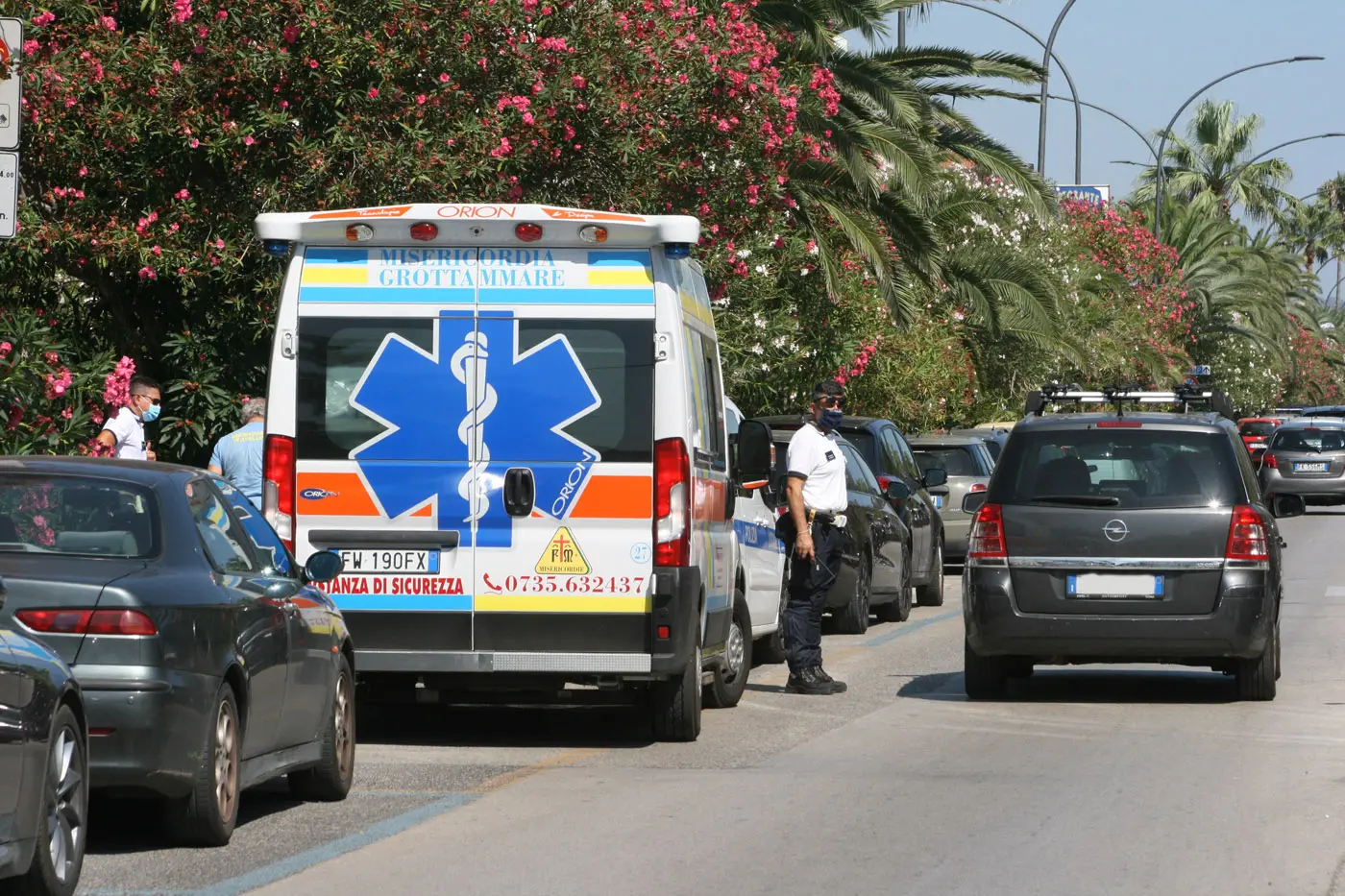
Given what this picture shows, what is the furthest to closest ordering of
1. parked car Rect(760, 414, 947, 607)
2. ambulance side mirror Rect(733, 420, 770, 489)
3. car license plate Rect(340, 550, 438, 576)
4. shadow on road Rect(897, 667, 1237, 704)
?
parked car Rect(760, 414, 947, 607)
shadow on road Rect(897, 667, 1237, 704)
ambulance side mirror Rect(733, 420, 770, 489)
car license plate Rect(340, 550, 438, 576)

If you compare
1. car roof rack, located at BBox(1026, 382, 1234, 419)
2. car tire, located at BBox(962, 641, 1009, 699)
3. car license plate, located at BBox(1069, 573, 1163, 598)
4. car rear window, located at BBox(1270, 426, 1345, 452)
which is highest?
car rear window, located at BBox(1270, 426, 1345, 452)

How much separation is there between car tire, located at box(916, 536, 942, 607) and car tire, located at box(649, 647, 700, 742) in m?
Answer: 10.3

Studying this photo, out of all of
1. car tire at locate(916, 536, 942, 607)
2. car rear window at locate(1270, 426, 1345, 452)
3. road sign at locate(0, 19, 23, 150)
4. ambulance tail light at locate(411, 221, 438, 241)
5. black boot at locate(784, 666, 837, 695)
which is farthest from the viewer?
car rear window at locate(1270, 426, 1345, 452)

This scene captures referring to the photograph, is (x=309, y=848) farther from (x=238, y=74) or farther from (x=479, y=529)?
(x=238, y=74)

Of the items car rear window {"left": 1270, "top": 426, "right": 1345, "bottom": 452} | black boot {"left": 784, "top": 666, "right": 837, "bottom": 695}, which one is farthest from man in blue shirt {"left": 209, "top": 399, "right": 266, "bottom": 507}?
car rear window {"left": 1270, "top": 426, "right": 1345, "bottom": 452}

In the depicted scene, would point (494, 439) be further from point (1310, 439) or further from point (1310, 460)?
point (1310, 439)

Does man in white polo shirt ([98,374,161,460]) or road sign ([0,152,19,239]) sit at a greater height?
road sign ([0,152,19,239])

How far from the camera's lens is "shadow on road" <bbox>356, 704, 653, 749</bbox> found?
11.3 m

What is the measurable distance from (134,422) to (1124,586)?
22.0 feet

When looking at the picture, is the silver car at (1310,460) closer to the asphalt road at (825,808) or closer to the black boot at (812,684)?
the asphalt road at (825,808)

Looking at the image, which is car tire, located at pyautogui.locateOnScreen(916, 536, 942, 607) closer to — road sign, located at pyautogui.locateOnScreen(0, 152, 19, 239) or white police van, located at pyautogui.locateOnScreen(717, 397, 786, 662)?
white police van, located at pyautogui.locateOnScreen(717, 397, 786, 662)

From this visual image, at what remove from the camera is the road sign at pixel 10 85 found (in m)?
10.1

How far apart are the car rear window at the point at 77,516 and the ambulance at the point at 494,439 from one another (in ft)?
9.58

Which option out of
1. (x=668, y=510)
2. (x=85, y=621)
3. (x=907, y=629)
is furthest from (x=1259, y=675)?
(x=85, y=621)
